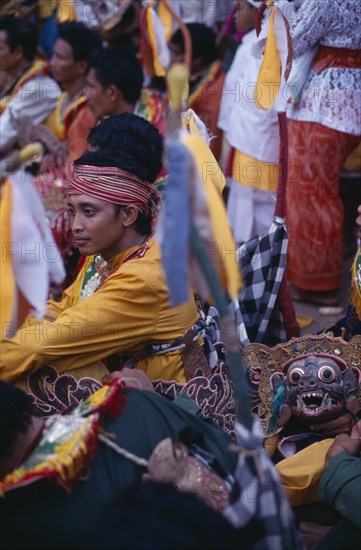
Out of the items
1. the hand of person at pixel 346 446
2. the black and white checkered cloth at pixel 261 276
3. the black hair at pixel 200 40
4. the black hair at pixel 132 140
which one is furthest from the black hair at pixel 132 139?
the black hair at pixel 200 40

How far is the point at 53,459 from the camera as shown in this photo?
2066 mm

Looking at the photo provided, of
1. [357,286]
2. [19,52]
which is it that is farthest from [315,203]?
[19,52]

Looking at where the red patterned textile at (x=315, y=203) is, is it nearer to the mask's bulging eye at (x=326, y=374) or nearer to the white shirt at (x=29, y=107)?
the mask's bulging eye at (x=326, y=374)

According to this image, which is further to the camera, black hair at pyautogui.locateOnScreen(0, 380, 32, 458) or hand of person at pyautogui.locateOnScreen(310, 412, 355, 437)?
hand of person at pyautogui.locateOnScreen(310, 412, 355, 437)

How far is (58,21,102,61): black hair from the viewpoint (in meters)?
5.76

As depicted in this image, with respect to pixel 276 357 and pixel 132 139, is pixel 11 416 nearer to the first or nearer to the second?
pixel 276 357

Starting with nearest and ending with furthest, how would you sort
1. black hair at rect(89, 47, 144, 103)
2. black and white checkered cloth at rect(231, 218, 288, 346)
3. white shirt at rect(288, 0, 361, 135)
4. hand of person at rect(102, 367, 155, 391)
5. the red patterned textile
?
hand of person at rect(102, 367, 155, 391) → black and white checkered cloth at rect(231, 218, 288, 346) → white shirt at rect(288, 0, 361, 135) → the red patterned textile → black hair at rect(89, 47, 144, 103)

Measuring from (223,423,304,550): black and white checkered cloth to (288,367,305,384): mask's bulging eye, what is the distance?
3.13 feet

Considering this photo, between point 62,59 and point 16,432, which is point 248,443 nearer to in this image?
point 16,432

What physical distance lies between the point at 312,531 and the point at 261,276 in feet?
3.30

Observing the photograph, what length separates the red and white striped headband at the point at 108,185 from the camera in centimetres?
306

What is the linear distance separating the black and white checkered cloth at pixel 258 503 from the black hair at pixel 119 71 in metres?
3.12

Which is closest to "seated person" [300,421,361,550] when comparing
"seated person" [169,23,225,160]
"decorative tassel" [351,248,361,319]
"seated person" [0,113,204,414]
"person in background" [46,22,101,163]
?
"seated person" [0,113,204,414]

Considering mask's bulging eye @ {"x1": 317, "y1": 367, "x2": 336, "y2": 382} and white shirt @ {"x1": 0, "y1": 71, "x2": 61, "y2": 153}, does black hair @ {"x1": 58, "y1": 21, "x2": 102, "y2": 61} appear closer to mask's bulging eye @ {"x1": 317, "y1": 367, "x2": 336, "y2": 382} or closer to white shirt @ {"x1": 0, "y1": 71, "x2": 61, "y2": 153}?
white shirt @ {"x1": 0, "y1": 71, "x2": 61, "y2": 153}
